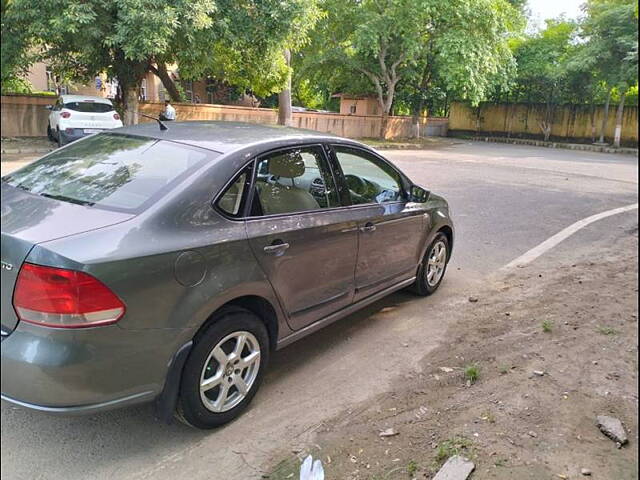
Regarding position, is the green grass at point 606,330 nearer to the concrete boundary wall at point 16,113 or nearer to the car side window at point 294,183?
the car side window at point 294,183

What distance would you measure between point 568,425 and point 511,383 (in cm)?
57

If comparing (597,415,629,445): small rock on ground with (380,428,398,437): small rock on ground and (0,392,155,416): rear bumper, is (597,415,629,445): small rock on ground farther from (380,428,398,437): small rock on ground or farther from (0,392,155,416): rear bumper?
(0,392,155,416): rear bumper

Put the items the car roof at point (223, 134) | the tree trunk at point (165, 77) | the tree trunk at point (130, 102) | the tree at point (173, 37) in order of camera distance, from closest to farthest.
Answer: the car roof at point (223, 134) → the tree at point (173, 37) → the tree trunk at point (130, 102) → the tree trunk at point (165, 77)

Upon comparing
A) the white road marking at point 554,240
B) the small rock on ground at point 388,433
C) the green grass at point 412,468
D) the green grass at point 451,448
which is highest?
the white road marking at point 554,240

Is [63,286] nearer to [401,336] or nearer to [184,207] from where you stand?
[184,207]

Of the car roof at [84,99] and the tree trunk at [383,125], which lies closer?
the car roof at [84,99]

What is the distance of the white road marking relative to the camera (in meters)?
6.56

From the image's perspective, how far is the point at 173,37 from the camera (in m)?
13.5

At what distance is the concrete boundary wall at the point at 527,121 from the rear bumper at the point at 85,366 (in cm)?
2772

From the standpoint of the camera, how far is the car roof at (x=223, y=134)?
10.6 ft

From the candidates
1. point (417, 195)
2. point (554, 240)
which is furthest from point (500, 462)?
point (554, 240)

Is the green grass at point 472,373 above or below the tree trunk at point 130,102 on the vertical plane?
below

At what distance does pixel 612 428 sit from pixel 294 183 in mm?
2327

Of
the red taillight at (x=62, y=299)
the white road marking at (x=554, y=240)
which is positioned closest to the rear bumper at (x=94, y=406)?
the red taillight at (x=62, y=299)
